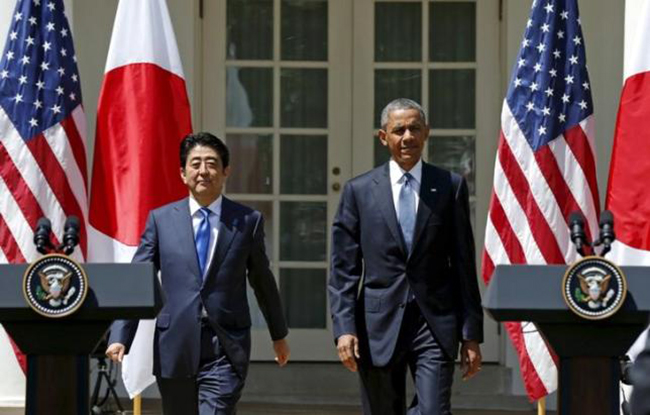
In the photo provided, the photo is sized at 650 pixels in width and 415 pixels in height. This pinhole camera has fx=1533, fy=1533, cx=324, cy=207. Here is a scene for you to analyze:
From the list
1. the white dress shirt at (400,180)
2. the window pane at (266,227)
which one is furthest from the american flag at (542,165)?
the window pane at (266,227)

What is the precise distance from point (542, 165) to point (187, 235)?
2.86m

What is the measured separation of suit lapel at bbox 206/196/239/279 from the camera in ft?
22.4

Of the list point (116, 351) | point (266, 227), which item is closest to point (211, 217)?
point (116, 351)

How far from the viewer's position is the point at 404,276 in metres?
6.90

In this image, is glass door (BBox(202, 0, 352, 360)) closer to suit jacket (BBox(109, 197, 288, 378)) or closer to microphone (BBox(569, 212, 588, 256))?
suit jacket (BBox(109, 197, 288, 378))

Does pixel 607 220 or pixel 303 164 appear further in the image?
pixel 303 164

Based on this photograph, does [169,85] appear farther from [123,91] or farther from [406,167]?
[406,167]

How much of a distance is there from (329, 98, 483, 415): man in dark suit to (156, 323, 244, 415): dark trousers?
0.53 metres

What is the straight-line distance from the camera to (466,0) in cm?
1138

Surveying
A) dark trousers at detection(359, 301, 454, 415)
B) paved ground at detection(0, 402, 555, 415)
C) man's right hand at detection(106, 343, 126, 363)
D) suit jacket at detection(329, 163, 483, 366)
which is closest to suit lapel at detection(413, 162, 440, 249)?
suit jacket at detection(329, 163, 483, 366)

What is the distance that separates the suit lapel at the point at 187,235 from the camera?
22.4ft

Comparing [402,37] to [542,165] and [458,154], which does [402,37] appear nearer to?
[458,154]

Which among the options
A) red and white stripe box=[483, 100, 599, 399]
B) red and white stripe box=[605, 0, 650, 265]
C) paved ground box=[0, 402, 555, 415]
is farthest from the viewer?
paved ground box=[0, 402, 555, 415]

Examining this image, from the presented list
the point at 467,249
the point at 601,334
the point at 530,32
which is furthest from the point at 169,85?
the point at 601,334
